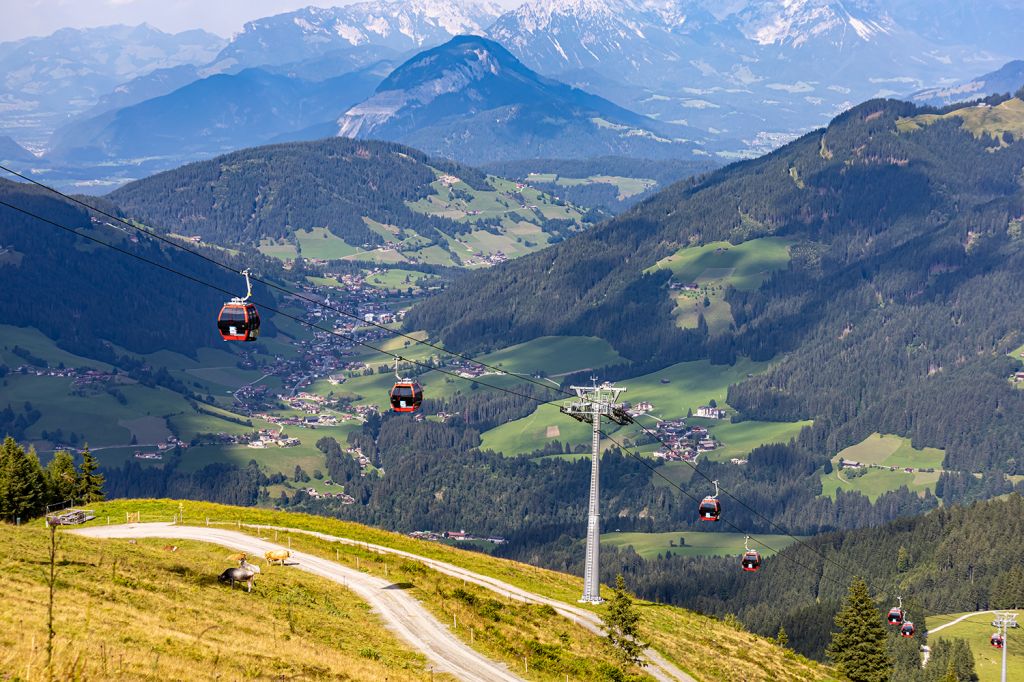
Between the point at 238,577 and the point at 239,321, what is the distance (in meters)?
15.4

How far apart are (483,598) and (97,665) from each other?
38.8 meters

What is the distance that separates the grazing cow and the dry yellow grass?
682 millimetres

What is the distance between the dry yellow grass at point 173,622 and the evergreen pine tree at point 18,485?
74.6 feet

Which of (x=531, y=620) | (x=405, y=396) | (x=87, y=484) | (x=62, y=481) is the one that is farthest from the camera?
(x=87, y=484)

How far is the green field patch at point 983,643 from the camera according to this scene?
5837 inches

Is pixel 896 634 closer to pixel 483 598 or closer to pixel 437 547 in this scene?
pixel 437 547

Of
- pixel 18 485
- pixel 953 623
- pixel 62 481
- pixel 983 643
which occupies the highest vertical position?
pixel 62 481

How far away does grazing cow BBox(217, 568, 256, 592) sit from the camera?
75.2m

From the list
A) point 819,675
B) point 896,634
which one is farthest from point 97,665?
point 896,634

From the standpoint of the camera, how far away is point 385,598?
81375 mm

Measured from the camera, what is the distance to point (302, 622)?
69625mm

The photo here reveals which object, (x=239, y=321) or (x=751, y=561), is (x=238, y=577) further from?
(x=751, y=561)

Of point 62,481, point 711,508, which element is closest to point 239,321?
point 711,508

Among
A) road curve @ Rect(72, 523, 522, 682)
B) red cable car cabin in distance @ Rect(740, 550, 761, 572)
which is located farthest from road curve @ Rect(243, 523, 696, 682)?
red cable car cabin in distance @ Rect(740, 550, 761, 572)
